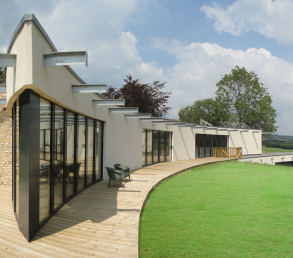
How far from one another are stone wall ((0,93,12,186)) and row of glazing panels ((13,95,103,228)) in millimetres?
3163

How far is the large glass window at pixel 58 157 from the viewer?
5.27m

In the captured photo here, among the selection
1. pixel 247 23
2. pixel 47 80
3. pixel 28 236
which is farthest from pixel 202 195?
pixel 247 23

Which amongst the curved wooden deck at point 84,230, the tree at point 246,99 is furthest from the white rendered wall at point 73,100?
the tree at point 246,99

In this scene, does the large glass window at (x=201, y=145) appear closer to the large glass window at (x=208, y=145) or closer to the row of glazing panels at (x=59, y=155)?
the large glass window at (x=208, y=145)

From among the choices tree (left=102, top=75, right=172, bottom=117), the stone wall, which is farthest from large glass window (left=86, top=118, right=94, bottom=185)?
tree (left=102, top=75, right=172, bottom=117)

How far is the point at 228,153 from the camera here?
20828 millimetres

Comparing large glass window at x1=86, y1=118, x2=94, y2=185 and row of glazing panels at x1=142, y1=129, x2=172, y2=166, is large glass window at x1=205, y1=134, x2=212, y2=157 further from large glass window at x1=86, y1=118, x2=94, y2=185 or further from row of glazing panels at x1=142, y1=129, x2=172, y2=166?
large glass window at x1=86, y1=118, x2=94, y2=185

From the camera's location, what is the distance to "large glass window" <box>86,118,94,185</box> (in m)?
7.84

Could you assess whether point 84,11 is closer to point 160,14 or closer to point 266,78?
point 160,14

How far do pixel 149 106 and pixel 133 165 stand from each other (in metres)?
15.8

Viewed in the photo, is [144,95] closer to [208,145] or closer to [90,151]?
[208,145]

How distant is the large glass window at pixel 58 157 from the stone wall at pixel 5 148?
4.19 meters

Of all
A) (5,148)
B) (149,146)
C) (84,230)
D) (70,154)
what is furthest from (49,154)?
(149,146)

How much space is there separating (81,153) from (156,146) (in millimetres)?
8868
